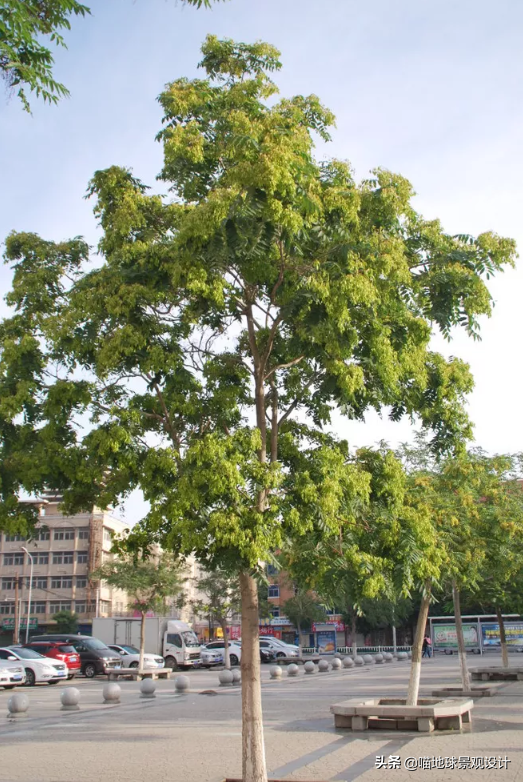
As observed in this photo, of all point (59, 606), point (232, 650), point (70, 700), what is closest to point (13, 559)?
point (59, 606)

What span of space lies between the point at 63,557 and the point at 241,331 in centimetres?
6125

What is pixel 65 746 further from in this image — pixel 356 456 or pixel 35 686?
pixel 35 686

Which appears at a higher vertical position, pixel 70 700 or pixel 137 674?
pixel 70 700

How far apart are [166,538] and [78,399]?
203 cm

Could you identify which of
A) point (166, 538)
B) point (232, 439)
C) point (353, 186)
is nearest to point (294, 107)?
point (353, 186)

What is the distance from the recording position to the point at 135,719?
16.8 meters

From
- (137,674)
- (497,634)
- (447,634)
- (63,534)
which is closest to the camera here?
(137,674)

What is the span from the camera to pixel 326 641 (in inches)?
2413

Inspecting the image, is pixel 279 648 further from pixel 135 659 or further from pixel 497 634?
pixel 497 634

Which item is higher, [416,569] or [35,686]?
[416,569]

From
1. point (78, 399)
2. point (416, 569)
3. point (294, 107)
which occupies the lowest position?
point (416, 569)

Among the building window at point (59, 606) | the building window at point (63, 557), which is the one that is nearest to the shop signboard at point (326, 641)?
the building window at point (59, 606)

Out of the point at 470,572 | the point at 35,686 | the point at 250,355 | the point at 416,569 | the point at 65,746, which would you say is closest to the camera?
the point at 416,569

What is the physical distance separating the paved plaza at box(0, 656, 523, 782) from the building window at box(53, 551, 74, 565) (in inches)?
1881
